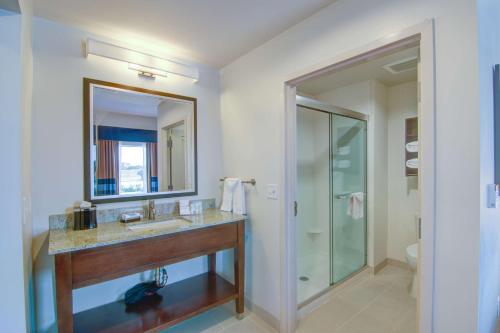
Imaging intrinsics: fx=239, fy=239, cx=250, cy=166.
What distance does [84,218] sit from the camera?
68.3 inches

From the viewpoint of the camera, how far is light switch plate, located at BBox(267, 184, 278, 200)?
198cm

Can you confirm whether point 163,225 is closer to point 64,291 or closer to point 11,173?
point 64,291

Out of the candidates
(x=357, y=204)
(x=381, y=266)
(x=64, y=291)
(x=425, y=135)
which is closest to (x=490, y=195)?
(x=425, y=135)

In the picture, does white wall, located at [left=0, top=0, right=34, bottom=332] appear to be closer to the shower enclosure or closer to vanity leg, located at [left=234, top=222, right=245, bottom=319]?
vanity leg, located at [left=234, top=222, right=245, bottom=319]

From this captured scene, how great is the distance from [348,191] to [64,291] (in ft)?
9.39

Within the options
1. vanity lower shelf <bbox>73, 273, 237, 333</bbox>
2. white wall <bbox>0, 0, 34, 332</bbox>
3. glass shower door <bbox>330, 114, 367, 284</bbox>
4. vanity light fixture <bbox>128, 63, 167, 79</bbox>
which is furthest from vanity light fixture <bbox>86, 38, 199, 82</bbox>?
vanity lower shelf <bbox>73, 273, 237, 333</bbox>

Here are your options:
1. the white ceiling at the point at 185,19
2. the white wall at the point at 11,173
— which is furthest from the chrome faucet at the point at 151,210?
the white ceiling at the point at 185,19

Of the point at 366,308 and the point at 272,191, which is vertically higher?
the point at 272,191

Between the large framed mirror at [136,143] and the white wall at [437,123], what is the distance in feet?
2.11

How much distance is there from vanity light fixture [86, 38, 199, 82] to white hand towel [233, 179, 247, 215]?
44.3 inches

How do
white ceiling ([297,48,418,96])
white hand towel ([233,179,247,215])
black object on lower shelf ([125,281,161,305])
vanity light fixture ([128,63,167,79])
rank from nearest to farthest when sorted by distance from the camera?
black object on lower shelf ([125,281,161,305])
vanity light fixture ([128,63,167,79])
white hand towel ([233,179,247,215])
white ceiling ([297,48,418,96])

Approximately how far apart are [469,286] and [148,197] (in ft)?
7.27

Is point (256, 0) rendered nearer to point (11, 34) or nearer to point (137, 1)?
point (137, 1)

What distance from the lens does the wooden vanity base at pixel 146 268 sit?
138 centimetres
